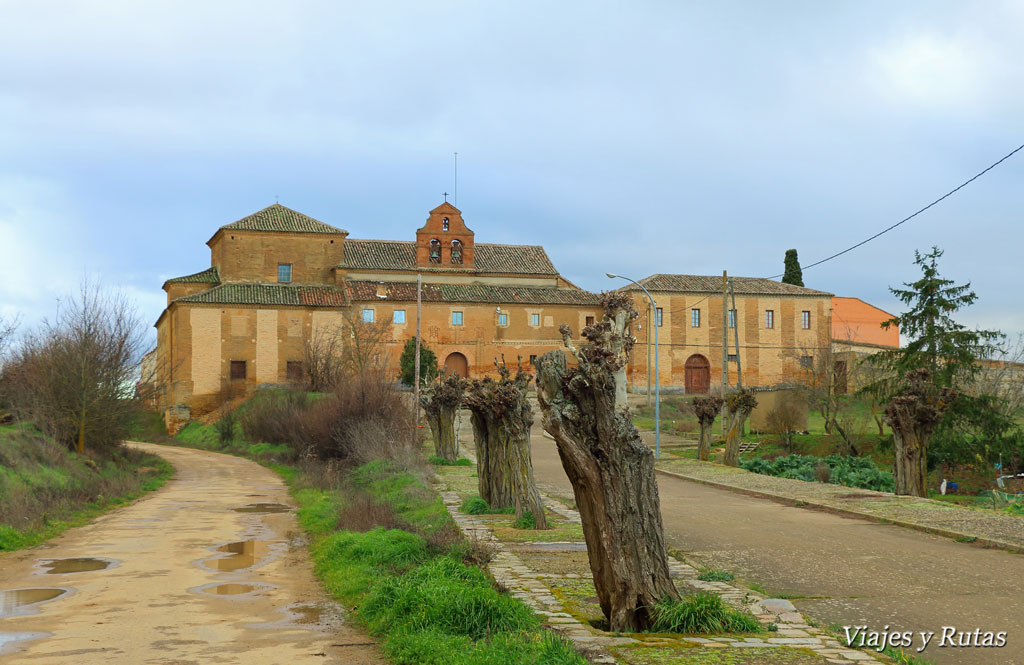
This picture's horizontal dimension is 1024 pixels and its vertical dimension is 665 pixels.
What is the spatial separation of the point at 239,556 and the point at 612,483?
762 cm

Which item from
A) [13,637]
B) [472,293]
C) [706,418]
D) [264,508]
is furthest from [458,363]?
[13,637]

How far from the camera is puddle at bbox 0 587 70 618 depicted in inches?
363

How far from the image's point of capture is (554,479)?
Result: 23.5 meters

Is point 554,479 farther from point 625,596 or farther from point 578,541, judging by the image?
point 625,596

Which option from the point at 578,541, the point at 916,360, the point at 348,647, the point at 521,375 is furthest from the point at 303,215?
the point at 348,647

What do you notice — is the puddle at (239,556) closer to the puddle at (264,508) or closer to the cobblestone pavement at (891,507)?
the puddle at (264,508)

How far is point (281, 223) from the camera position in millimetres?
57250

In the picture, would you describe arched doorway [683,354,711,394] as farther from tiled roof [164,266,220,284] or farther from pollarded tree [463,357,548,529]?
pollarded tree [463,357,548,529]

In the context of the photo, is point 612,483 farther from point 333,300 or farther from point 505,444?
point 333,300

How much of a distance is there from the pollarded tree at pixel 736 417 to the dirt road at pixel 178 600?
14.8 m

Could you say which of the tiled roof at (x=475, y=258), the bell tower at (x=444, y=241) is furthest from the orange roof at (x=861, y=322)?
the bell tower at (x=444, y=241)

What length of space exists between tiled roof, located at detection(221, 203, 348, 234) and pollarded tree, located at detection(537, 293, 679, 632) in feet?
168

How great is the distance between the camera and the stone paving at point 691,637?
22.4 ft

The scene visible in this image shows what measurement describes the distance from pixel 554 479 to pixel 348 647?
15.9m
